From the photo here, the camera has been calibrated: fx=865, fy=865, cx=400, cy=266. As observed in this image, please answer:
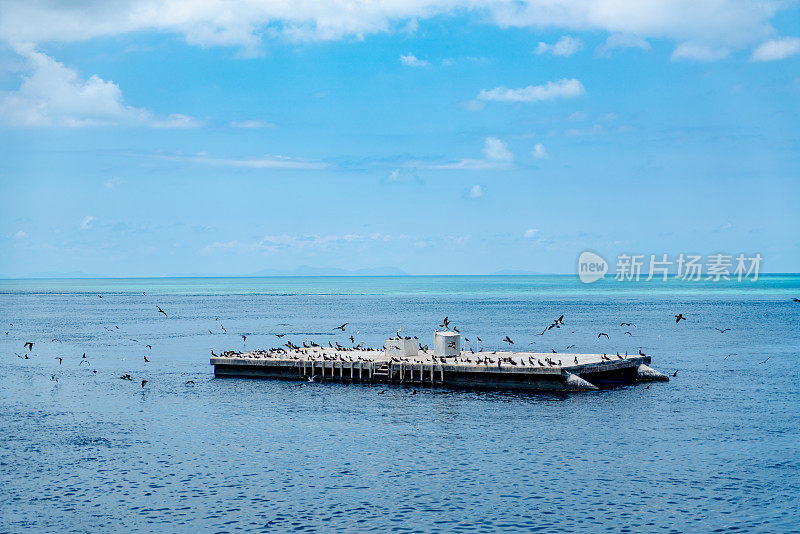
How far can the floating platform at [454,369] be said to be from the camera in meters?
60.9

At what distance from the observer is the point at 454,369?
209ft

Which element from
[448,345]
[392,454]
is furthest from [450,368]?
[392,454]

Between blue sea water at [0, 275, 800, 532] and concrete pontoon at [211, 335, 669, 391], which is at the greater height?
concrete pontoon at [211, 335, 669, 391]

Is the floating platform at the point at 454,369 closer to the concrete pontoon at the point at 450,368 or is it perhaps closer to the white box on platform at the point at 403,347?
the concrete pontoon at the point at 450,368

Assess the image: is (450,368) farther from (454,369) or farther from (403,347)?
(403,347)

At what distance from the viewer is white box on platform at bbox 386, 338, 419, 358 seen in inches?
2685

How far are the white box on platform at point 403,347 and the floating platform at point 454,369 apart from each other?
1.40ft

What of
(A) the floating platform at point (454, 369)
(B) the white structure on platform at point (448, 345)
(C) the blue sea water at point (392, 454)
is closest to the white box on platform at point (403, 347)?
(A) the floating platform at point (454, 369)

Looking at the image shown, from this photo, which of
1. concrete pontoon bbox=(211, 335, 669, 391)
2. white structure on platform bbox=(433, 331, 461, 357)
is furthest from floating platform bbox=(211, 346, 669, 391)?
white structure on platform bbox=(433, 331, 461, 357)

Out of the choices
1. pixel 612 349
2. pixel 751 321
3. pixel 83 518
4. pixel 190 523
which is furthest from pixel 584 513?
pixel 751 321

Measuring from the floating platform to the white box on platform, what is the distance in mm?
428

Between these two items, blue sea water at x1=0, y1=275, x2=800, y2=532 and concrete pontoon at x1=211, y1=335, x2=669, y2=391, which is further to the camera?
concrete pontoon at x1=211, y1=335, x2=669, y2=391

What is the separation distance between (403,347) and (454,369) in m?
6.08

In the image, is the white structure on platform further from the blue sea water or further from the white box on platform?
the blue sea water
